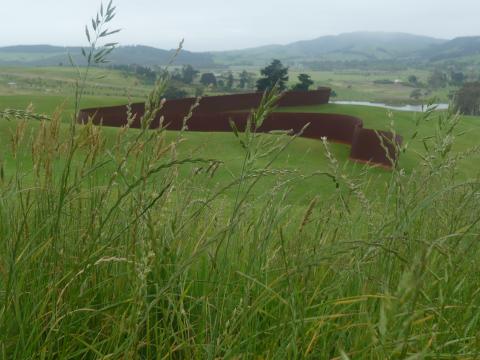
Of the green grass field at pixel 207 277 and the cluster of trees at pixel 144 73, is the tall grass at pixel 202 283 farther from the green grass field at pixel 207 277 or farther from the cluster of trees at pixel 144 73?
the cluster of trees at pixel 144 73

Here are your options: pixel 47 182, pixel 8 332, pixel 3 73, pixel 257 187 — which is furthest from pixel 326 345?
pixel 3 73

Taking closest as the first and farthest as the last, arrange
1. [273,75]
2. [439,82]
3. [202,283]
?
1. [202,283]
2. [439,82]
3. [273,75]

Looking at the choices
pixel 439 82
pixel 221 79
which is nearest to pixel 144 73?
pixel 221 79

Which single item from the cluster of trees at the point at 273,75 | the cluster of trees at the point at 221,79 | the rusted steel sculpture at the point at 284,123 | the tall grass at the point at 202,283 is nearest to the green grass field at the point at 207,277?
the tall grass at the point at 202,283

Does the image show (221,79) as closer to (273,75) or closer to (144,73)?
(144,73)

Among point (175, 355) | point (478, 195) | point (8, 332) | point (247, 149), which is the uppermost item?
point (247, 149)

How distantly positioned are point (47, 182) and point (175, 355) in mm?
1019

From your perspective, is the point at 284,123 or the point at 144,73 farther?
the point at 144,73

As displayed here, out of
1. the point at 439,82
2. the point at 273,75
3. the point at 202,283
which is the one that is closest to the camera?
the point at 202,283

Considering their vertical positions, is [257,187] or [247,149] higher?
[247,149]

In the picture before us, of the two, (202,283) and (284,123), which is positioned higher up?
(202,283)

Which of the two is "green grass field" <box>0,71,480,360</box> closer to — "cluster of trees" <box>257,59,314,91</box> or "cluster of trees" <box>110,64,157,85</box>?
"cluster of trees" <box>110,64,157,85</box>

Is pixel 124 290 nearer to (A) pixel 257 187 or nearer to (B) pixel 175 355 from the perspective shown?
(B) pixel 175 355

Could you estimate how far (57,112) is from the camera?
241cm
